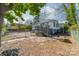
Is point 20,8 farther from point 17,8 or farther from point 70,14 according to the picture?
point 70,14

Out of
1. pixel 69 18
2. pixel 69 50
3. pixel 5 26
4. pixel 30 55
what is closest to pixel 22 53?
pixel 30 55

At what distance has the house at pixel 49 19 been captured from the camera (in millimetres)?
1675

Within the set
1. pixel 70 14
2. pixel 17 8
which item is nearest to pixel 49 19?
pixel 70 14

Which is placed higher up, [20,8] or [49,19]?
[20,8]

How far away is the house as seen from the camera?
1675 millimetres

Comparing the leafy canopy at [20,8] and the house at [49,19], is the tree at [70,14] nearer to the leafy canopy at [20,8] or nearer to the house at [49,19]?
the house at [49,19]

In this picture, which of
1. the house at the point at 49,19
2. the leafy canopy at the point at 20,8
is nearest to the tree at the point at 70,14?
the house at the point at 49,19

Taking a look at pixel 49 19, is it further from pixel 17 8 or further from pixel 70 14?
pixel 17 8

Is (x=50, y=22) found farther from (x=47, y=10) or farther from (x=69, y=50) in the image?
(x=69, y=50)

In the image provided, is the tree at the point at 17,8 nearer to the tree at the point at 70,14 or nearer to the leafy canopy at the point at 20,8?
the leafy canopy at the point at 20,8

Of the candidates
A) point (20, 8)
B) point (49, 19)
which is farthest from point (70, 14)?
point (20, 8)

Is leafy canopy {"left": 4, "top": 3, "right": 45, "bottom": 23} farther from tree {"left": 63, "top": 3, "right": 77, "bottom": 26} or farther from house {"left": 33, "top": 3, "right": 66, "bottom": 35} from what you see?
tree {"left": 63, "top": 3, "right": 77, "bottom": 26}

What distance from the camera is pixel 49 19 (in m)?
1.68

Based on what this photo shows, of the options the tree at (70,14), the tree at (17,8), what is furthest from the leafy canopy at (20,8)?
the tree at (70,14)
